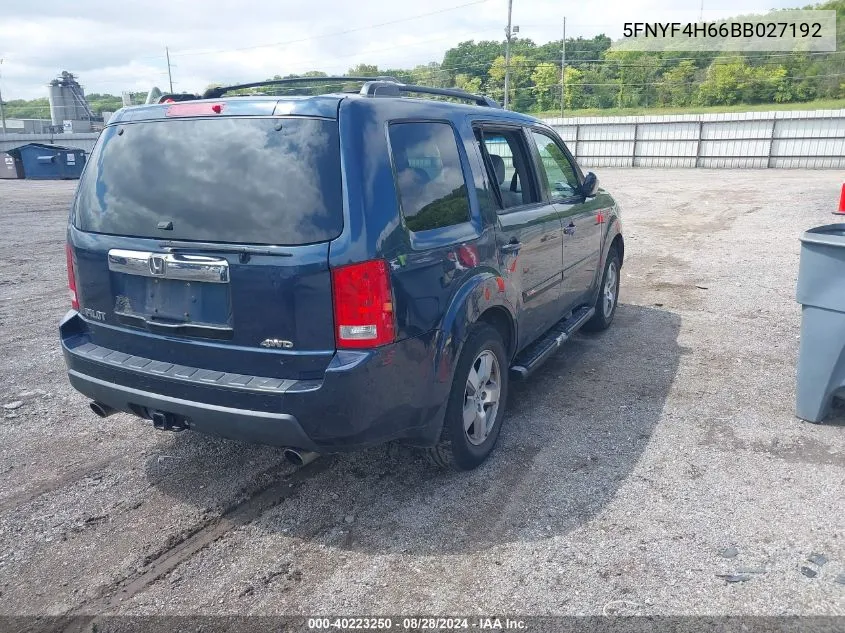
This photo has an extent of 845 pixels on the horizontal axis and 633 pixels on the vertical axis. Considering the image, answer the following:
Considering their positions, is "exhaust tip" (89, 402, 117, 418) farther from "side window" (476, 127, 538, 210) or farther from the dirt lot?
"side window" (476, 127, 538, 210)

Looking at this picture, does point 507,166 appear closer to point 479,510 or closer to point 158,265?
point 479,510

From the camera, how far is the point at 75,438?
159 inches

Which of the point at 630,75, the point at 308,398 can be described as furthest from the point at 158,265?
the point at 630,75

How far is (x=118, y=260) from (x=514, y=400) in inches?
109

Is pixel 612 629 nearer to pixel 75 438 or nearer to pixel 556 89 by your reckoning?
pixel 75 438

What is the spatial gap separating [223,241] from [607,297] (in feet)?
14.2

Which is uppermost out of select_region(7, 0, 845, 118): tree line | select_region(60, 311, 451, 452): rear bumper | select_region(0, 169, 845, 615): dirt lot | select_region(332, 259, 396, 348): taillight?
select_region(7, 0, 845, 118): tree line

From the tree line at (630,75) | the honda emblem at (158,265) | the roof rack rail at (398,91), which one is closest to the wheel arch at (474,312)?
the roof rack rail at (398,91)

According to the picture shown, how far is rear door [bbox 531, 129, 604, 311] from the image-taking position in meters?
4.70

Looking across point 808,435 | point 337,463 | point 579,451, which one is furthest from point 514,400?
point 808,435

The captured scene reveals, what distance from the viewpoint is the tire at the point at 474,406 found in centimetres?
333

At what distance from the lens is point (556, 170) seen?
16.1 feet

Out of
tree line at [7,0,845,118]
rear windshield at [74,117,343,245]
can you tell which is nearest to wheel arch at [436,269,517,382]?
rear windshield at [74,117,343,245]

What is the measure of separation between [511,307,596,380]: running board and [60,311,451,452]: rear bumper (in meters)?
1.08
